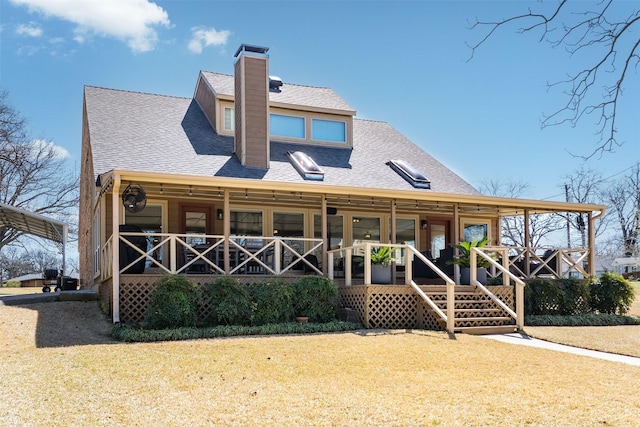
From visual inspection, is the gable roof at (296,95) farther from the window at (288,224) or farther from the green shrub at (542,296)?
the green shrub at (542,296)

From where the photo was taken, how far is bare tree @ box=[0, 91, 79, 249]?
1128 inches

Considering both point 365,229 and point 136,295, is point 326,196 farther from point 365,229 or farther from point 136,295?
point 136,295

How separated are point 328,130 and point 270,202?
3.51 meters

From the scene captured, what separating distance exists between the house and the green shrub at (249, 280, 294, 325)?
2.54 feet

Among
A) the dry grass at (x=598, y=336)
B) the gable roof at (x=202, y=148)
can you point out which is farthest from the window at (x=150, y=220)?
the dry grass at (x=598, y=336)

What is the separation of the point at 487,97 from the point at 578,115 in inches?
413

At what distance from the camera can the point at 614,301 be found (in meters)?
15.1

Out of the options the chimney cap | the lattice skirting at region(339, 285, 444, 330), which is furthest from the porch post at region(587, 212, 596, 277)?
the chimney cap

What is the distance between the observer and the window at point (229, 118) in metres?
17.4

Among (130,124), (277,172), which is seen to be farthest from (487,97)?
(130,124)

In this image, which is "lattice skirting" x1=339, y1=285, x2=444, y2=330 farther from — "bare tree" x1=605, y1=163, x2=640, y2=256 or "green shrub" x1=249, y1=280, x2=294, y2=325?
"bare tree" x1=605, y1=163, x2=640, y2=256

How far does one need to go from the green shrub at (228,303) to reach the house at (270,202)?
0.75 metres

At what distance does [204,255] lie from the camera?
13.2m

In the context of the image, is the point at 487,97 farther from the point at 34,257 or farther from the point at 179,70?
the point at 34,257
